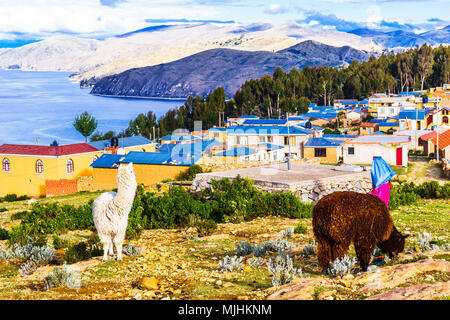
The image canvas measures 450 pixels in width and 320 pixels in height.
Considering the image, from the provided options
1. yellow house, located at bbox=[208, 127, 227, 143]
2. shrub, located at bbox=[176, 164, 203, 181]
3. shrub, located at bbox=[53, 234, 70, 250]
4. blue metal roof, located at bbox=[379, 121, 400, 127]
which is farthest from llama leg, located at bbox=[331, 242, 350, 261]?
blue metal roof, located at bbox=[379, 121, 400, 127]

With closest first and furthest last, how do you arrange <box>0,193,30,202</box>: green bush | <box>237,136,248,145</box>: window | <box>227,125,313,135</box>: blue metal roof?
<box>0,193,30,202</box>: green bush, <box>227,125,313,135</box>: blue metal roof, <box>237,136,248,145</box>: window

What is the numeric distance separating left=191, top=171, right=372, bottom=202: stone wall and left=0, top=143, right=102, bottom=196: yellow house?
73.7ft

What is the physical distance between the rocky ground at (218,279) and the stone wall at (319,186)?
4722 mm

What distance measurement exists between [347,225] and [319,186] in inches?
327

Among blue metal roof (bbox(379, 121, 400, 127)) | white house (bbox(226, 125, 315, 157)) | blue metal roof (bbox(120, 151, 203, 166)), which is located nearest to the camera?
blue metal roof (bbox(120, 151, 203, 166))

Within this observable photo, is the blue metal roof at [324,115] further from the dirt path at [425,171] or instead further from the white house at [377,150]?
the dirt path at [425,171]

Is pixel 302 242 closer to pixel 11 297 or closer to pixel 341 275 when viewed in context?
pixel 341 275

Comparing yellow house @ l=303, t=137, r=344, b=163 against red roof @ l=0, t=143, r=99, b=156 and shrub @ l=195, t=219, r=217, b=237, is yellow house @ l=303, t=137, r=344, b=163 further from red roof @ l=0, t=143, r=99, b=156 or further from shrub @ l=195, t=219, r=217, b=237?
shrub @ l=195, t=219, r=217, b=237

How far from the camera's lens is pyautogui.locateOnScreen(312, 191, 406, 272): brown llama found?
598cm

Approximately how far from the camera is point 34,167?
116 ft

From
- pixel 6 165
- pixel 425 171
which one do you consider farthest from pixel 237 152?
pixel 6 165

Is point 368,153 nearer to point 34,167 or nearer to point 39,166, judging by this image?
point 39,166

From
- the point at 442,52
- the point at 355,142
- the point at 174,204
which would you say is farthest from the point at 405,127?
the point at 442,52

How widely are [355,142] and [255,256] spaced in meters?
32.6
